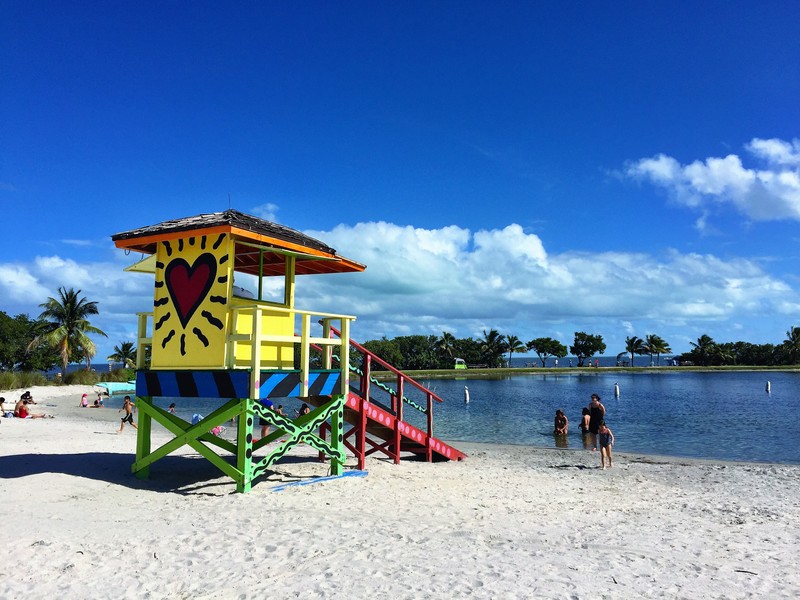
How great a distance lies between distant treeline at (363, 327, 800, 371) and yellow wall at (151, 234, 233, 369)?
9927cm

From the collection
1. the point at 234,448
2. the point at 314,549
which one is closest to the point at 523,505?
the point at 314,549

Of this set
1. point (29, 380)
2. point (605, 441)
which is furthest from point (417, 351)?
point (605, 441)

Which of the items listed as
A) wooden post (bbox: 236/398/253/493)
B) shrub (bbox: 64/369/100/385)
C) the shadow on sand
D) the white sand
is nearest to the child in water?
the white sand

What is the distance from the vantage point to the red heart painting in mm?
10039

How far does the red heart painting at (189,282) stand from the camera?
10.0 m

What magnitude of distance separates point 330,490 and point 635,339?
140833 mm

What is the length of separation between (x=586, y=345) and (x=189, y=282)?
127m

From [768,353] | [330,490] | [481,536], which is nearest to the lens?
[481,536]

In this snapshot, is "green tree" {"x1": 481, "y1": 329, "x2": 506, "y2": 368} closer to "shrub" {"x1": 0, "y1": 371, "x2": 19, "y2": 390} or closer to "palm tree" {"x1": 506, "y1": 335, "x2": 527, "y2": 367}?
"palm tree" {"x1": 506, "y1": 335, "x2": 527, "y2": 367}

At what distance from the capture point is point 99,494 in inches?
376

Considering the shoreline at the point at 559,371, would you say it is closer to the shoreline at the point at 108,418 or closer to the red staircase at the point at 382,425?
the shoreline at the point at 108,418

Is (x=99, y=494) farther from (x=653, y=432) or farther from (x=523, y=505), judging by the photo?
(x=653, y=432)

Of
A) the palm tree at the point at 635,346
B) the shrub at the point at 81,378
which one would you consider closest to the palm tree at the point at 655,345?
the palm tree at the point at 635,346

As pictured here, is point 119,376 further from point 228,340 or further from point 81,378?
point 228,340
